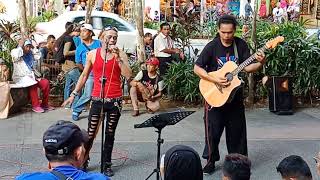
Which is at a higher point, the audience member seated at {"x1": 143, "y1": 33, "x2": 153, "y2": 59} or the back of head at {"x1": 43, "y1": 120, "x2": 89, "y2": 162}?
the audience member seated at {"x1": 143, "y1": 33, "x2": 153, "y2": 59}

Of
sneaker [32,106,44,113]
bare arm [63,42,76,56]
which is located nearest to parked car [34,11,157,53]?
bare arm [63,42,76,56]

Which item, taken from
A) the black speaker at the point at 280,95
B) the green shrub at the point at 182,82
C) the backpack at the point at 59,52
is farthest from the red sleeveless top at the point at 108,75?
the black speaker at the point at 280,95

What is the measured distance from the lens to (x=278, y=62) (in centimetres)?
1045

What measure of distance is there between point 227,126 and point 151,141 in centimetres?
191

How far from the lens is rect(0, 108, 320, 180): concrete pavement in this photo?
6.89 metres

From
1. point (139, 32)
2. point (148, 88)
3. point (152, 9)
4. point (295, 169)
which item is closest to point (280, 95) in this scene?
point (148, 88)

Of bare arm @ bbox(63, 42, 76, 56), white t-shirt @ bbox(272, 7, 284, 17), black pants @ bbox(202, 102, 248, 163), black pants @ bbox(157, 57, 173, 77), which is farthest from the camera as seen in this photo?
white t-shirt @ bbox(272, 7, 284, 17)

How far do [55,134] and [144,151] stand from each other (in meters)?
4.79

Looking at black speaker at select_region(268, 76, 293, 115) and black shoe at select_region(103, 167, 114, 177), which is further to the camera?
black speaker at select_region(268, 76, 293, 115)

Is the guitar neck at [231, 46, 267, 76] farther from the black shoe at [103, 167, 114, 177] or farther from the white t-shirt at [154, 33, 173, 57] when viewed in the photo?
the white t-shirt at [154, 33, 173, 57]

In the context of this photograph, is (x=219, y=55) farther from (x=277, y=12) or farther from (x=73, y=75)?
(x=277, y=12)

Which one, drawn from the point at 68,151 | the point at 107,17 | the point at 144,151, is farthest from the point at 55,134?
the point at 107,17

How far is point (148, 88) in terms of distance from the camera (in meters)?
9.81

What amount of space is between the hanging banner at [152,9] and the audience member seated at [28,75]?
49.2ft
